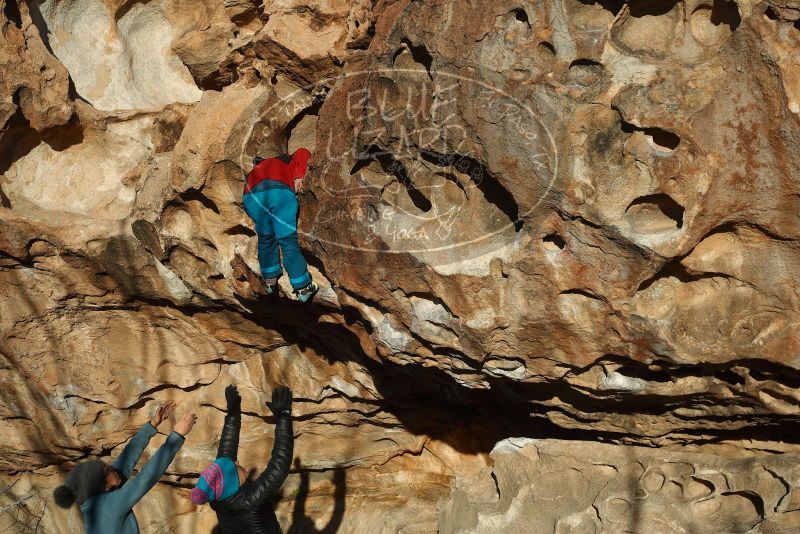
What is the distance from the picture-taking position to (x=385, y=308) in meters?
3.58

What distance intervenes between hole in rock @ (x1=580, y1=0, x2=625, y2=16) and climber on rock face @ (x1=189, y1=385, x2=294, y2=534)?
88.0 inches

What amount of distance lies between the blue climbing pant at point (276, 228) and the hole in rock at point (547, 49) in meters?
1.30

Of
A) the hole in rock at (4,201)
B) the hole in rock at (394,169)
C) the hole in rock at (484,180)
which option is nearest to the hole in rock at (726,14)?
the hole in rock at (484,180)

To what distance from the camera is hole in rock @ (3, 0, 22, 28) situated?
158 inches

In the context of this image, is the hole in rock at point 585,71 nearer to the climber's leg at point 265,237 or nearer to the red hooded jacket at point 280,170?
the red hooded jacket at point 280,170

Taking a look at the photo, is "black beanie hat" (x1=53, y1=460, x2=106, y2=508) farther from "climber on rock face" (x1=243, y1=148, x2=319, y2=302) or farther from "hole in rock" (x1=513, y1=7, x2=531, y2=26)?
"hole in rock" (x1=513, y1=7, x2=531, y2=26)

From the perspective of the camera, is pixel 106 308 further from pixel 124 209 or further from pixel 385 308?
pixel 385 308

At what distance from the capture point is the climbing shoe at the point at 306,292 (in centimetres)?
373

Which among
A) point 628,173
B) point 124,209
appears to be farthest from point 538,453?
point 124,209

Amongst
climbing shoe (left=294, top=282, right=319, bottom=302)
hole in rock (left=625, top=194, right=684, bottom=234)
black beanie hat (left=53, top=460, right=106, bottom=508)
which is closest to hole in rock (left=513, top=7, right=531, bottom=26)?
hole in rock (left=625, top=194, right=684, bottom=234)

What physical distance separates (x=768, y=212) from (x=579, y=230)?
2.14ft

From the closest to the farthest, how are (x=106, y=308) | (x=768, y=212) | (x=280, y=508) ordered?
(x=768, y=212) → (x=106, y=308) → (x=280, y=508)

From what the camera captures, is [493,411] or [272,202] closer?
[272,202]

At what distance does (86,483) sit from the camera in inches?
132
